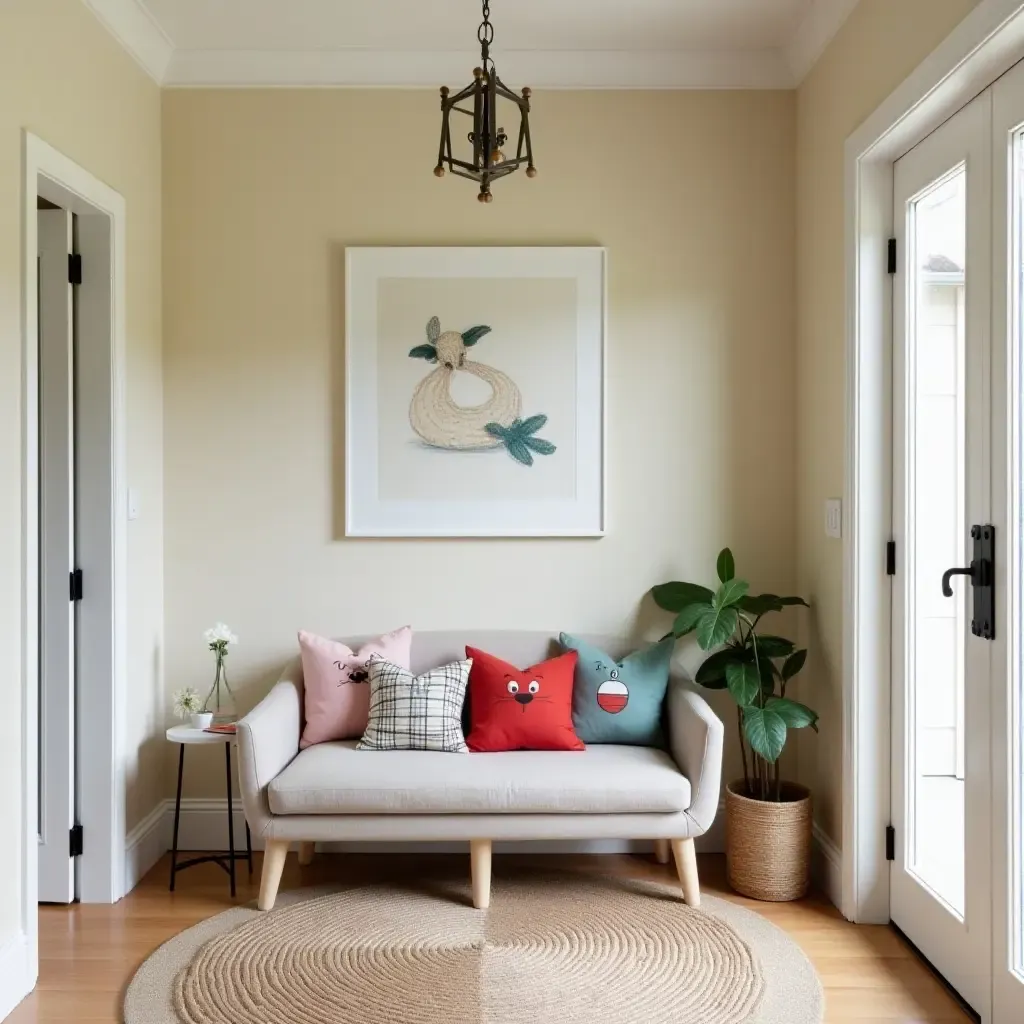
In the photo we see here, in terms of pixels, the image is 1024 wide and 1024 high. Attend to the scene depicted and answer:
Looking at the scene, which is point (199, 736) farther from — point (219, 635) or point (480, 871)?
point (480, 871)

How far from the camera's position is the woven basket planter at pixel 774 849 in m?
3.09

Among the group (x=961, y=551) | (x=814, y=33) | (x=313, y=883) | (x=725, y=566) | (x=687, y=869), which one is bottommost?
(x=313, y=883)

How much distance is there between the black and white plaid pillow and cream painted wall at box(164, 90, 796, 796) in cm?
42

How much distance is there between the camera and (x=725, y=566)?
3.41 meters

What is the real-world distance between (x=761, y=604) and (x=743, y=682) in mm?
323

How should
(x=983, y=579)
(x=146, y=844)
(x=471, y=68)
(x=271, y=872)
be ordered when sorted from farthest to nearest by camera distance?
(x=471, y=68) → (x=146, y=844) → (x=271, y=872) → (x=983, y=579)

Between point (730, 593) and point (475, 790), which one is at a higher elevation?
point (730, 593)

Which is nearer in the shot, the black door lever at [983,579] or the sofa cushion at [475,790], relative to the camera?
the black door lever at [983,579]

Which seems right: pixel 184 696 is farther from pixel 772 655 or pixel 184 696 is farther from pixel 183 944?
pixel 772 655

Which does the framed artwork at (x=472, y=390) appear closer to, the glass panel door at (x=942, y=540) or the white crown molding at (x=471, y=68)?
the white crown molding at (x=471, y=68)

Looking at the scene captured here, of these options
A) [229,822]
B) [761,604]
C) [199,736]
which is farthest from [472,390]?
[229,822]

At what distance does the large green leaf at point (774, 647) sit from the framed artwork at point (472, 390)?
70cm

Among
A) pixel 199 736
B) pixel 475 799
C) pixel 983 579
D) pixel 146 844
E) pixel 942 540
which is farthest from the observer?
pixel 146 844

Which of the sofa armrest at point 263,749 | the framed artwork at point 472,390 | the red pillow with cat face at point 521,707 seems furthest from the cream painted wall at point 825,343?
the sofa armrest at point 263,749
